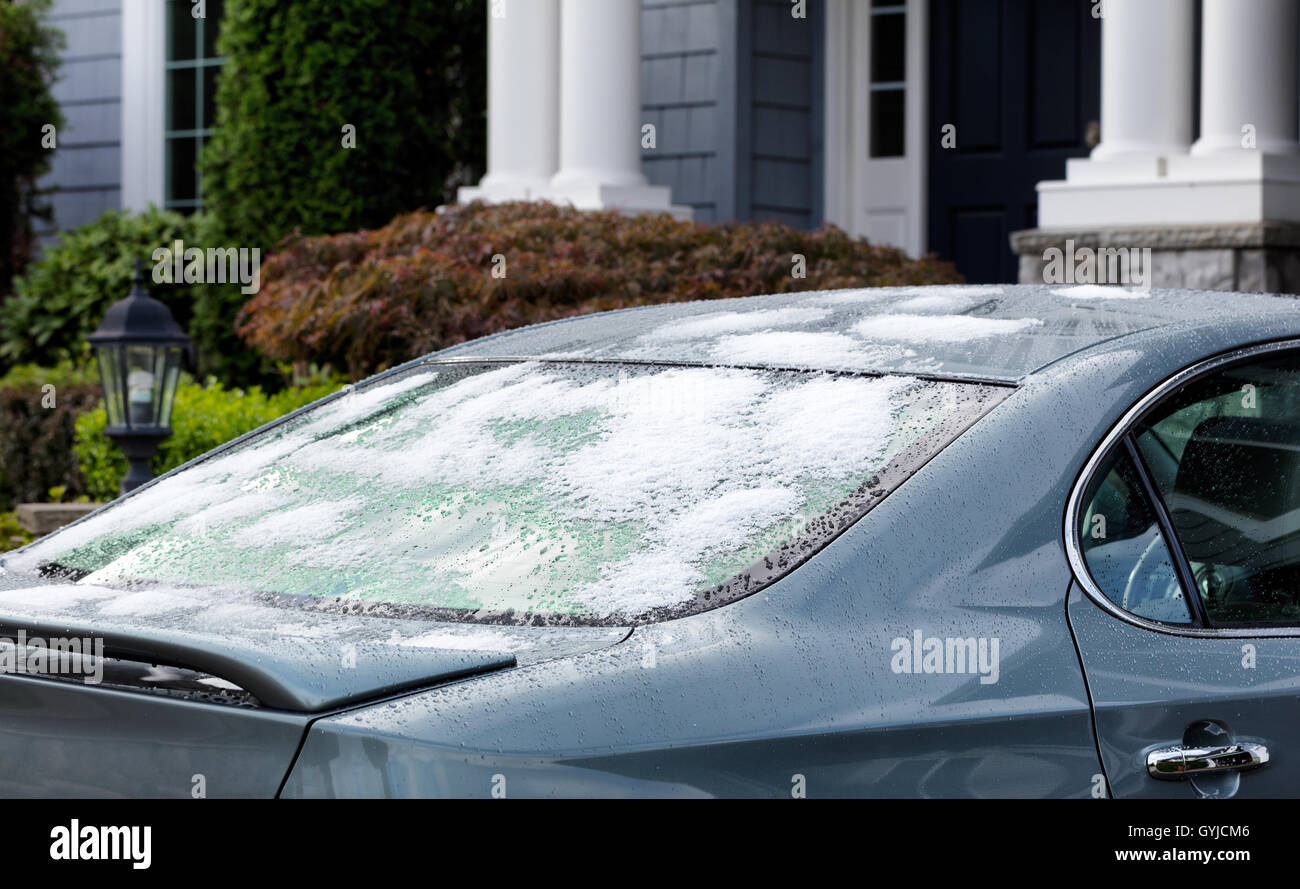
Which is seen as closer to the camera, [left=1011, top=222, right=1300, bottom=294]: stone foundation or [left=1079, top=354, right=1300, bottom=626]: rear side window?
[left=1079, top=354, right=1300, bottom=626]: rear side window

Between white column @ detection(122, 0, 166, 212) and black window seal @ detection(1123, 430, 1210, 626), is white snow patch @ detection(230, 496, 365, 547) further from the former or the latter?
white column @ detection(122, 0, 166, 212)

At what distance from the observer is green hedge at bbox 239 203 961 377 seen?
8031 millimetres

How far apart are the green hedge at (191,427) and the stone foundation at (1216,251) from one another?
159 inches

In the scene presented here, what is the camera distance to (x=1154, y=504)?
7.36 feet

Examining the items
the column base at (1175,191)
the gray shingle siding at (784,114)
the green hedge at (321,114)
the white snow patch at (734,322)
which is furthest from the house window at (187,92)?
the white snow patch at (734,322)

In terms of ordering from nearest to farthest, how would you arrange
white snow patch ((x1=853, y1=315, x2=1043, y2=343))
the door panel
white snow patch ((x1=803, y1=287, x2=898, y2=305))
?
the door panel
white snow patch ((x1=853, y1=315, x2=1043, y2=343))
white snow patch ((x1=803, y1=287, x2=898, y2=305))

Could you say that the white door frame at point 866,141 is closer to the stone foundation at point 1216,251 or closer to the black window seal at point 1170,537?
the stone foundation at point 1216,251

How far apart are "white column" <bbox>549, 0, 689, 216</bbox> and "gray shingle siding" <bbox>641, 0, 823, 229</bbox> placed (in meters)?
0.98

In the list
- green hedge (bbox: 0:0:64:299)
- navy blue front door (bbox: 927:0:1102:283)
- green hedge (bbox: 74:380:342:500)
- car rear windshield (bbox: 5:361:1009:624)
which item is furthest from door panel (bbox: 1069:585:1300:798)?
green hedge (bbox: 0:0:64:299)

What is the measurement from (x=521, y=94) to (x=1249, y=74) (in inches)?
171

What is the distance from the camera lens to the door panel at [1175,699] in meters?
1.98

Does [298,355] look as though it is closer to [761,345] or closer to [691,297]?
[691,297]

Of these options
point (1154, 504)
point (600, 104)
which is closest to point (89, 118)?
point (600, 104)

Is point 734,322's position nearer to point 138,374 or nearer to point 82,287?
point 138,374
